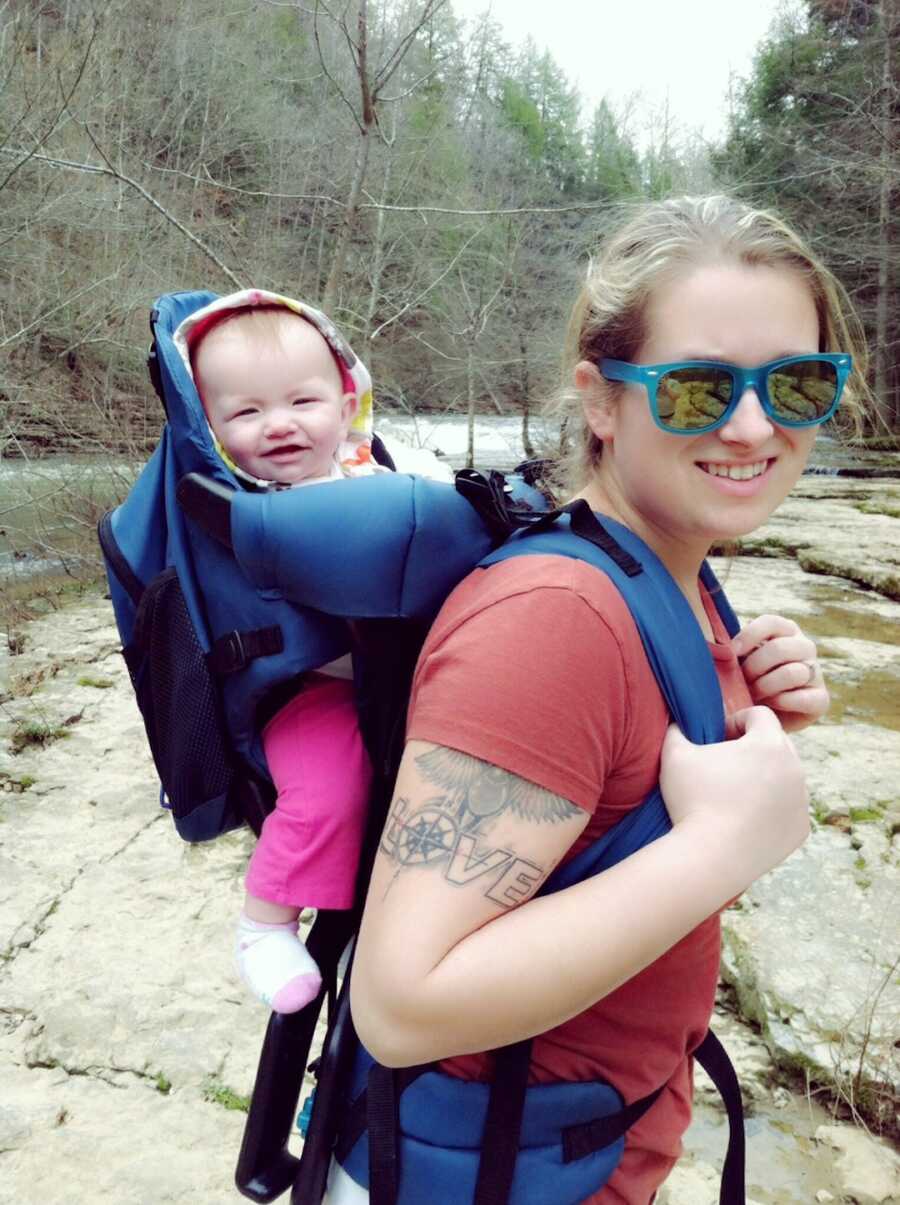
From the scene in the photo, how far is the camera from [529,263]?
1495 cm

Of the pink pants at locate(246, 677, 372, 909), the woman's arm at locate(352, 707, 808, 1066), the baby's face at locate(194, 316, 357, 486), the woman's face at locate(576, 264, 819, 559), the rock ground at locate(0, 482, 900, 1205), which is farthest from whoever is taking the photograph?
the rock ground at locate(0, 482, 900, 1205)

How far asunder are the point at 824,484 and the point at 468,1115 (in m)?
13.5

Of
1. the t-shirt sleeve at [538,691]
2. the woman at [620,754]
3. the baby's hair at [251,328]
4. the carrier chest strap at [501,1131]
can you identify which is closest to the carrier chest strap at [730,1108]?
the woman at [620,754]

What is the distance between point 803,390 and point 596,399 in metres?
0.24

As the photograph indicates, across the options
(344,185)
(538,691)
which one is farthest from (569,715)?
(344,185)

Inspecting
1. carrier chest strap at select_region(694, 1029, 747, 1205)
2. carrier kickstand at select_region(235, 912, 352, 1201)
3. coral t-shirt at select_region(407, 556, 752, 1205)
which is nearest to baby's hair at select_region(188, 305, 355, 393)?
coral t-shirt at select_region(407, 556, 752, 1205)

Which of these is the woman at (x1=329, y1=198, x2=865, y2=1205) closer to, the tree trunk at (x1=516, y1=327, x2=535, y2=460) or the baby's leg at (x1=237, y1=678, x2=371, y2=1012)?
the baby's leg at (x1=237, y1=678, x2=371, y2=1012)

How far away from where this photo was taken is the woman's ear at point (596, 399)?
1.07 meters

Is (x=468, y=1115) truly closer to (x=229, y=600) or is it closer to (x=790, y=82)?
(x=229, y=600)

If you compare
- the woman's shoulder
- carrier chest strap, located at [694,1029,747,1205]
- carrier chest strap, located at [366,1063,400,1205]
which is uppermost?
the woman's shoulder

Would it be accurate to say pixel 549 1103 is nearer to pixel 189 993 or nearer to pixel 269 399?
pixel 269 399

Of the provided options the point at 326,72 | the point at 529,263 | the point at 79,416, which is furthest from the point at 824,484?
the point at 326,72

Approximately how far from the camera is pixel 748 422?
0.97 metres

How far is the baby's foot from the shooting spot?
3.92 feet
